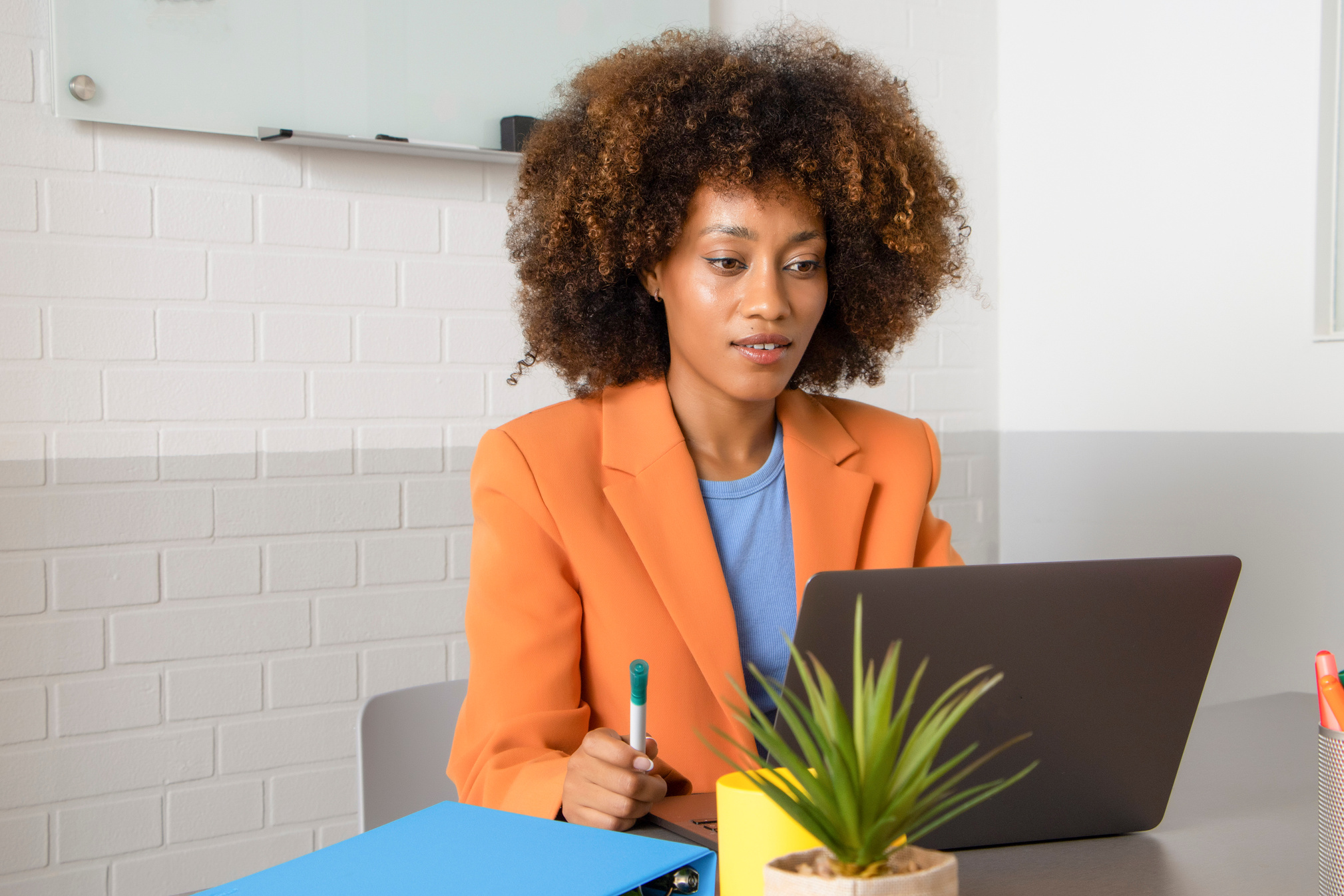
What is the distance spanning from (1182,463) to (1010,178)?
0.88m

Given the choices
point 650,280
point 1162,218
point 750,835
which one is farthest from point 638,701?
point 1162,218

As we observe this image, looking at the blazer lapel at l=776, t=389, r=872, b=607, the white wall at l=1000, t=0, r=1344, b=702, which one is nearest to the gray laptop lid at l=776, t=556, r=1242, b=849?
the blazer lapel at l=776, t=389, r=872, b=607

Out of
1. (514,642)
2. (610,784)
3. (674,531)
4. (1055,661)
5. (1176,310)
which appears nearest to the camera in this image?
(1055,661)

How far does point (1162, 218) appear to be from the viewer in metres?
2.52

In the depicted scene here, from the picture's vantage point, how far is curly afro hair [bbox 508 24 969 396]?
1480 millimetres

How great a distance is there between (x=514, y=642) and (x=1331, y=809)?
0.76 m

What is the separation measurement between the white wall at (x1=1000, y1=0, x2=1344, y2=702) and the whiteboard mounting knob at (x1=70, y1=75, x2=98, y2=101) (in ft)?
6.82

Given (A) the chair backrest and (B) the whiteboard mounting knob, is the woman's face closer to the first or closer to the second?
(A) the chair backrest

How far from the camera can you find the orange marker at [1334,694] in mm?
719

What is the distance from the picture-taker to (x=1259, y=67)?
7.50 feet

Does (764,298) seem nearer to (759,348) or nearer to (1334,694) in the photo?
(759,348)

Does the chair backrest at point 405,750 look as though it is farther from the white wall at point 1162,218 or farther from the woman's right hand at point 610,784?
the white wall at point 1162,218

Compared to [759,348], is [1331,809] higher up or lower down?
lower down

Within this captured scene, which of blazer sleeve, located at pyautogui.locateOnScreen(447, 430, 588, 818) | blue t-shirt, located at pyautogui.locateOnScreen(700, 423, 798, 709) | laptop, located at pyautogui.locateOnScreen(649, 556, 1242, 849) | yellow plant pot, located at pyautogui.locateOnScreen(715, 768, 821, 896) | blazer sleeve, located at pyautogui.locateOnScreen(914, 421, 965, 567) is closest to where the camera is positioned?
yellow plant pot, located at pyautogui.locateOnScreen(715, 768, 821, 896)
